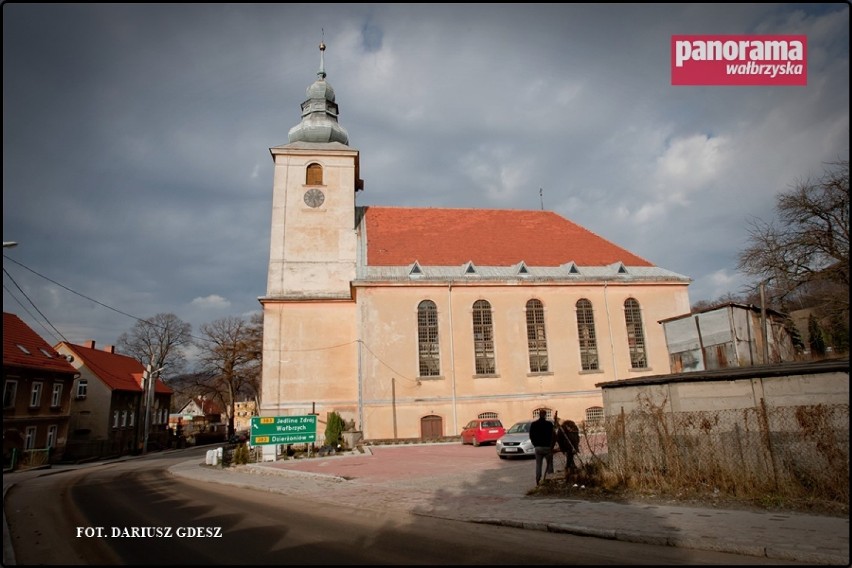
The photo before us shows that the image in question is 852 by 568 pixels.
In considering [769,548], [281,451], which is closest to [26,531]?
[769,548]

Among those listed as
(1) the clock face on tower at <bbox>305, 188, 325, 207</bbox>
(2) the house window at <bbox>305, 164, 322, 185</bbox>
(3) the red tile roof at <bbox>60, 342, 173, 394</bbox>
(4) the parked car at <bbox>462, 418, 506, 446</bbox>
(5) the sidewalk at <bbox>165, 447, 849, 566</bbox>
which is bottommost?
(4) the parked car at <bbox>462, 418, 506, 446</bbox>

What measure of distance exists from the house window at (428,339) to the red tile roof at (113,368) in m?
28.2

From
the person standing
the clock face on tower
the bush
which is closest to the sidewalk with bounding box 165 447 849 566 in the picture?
the person standing

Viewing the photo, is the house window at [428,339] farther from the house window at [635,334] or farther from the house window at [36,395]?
the house window at [36,395]

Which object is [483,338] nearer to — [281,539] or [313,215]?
[313,215]

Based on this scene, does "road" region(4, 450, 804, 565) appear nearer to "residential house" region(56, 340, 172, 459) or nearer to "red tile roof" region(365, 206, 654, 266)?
"red tile roof" region(365, 206, 654, 266)

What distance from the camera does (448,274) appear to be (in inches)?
1094

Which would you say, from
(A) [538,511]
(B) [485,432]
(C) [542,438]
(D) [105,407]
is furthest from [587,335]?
(D) [105,407]

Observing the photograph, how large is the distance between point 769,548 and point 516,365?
20752mm

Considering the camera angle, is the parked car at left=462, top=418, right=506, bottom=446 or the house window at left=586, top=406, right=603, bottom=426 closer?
the parked car at left=462, top=418, right=506, bottom=446

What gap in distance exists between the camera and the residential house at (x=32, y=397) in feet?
82.5

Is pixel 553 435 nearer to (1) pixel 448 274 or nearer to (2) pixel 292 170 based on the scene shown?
(1) pixel 448 274

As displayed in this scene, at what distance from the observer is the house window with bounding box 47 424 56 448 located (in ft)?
94.4

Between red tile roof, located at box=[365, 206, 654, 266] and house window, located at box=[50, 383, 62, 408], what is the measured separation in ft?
70.8
